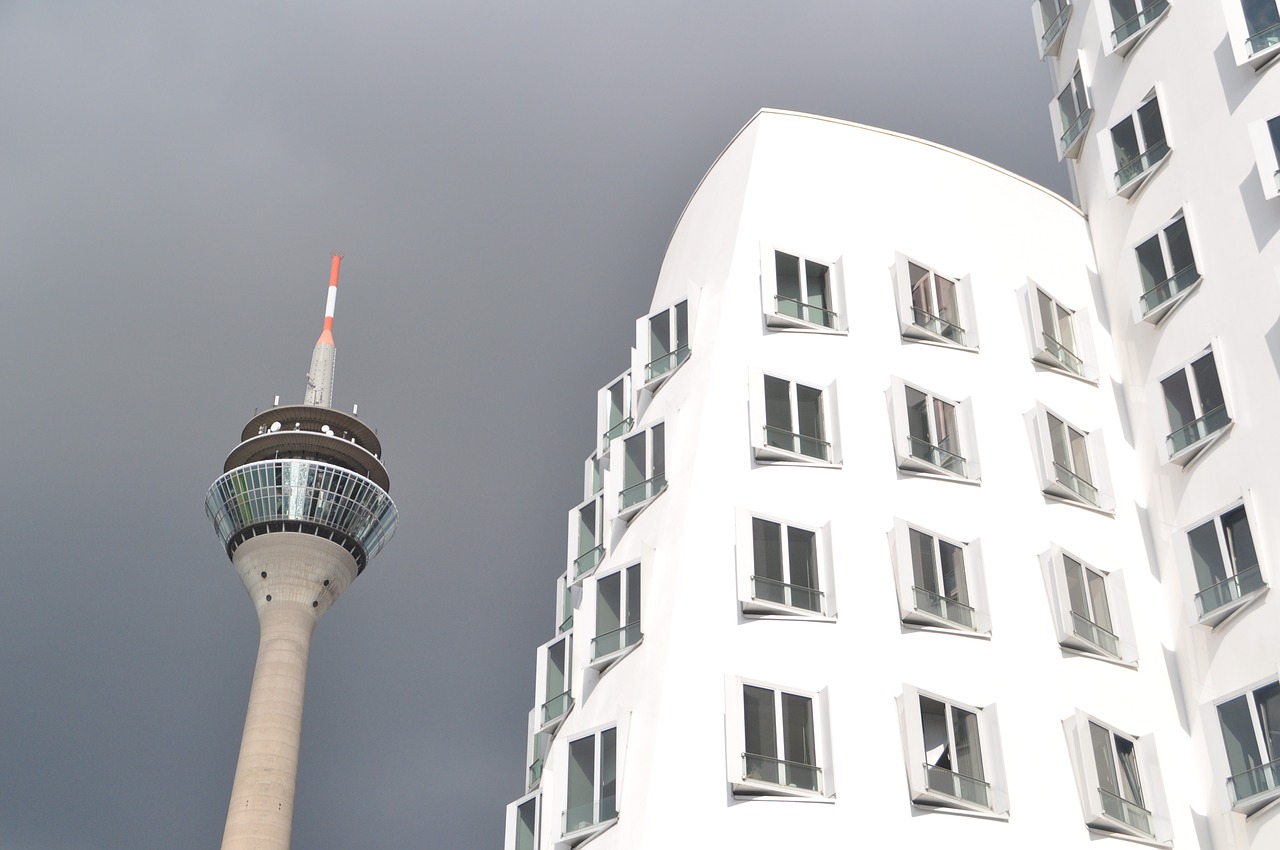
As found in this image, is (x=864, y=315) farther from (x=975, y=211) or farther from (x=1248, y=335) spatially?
(x=1248, y=335)

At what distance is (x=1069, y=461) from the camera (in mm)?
30750

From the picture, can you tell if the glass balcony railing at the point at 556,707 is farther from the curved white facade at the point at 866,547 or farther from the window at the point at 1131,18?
the window at the point at 1131,18

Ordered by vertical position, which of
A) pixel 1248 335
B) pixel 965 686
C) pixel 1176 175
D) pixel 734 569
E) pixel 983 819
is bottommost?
pixel 983 819

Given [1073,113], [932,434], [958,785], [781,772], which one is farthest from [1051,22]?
[781,772]

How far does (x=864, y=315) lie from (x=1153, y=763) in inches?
424

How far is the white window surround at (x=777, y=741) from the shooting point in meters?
24.8

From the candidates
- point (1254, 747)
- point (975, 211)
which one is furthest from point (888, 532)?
point (975, 211)

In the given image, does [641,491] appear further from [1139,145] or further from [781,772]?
[1139,145]

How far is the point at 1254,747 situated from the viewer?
2620 cm

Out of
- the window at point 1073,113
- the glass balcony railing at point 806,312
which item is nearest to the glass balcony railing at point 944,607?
the glass balcony railing at point 806,312

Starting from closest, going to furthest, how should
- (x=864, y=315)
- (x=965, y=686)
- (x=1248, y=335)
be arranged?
(x=965, y=686) < (x=1248, y=335) < (x=864, y=315)

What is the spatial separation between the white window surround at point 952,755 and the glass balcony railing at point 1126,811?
210cm

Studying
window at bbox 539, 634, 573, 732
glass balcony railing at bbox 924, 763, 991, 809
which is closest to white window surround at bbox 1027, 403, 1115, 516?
glass balcony railing at bbox 924, 763, 991, 809

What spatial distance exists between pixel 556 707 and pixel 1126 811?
11.9 meters
